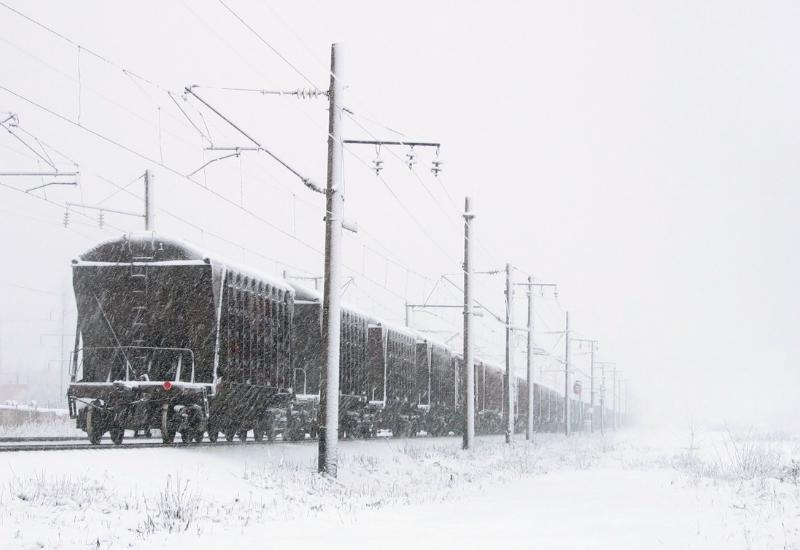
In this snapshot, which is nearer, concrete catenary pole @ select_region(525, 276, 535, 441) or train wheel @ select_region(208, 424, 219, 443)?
train wheel @ select_region(208, 424, 219, 443)

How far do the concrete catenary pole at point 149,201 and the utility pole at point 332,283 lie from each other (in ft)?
36.6

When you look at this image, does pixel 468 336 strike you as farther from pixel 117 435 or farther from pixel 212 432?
pixel 117 435

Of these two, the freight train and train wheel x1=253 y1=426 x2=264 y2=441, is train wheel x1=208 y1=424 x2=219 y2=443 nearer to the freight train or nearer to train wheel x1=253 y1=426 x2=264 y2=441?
the freight train

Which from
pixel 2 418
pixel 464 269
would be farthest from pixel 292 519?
pixel 2 418

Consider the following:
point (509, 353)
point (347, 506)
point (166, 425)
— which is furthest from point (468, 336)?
point (347, 506)

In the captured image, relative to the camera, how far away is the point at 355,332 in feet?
94.2

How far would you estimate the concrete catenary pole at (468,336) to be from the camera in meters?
31.9

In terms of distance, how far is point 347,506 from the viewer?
15.6 metres

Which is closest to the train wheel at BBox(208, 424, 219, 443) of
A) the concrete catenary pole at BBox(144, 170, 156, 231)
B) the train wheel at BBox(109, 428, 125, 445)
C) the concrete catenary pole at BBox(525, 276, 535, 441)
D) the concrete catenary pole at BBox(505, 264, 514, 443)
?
the train wheel at BBox(109, 428, 125, 445)

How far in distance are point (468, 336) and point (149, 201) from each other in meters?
10.6

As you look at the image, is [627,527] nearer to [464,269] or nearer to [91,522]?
[91,522]

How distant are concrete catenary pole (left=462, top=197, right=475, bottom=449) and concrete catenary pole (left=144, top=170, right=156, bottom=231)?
995 centimetres

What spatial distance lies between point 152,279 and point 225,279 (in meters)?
1.38

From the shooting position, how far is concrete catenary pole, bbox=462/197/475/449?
31.9 metres
